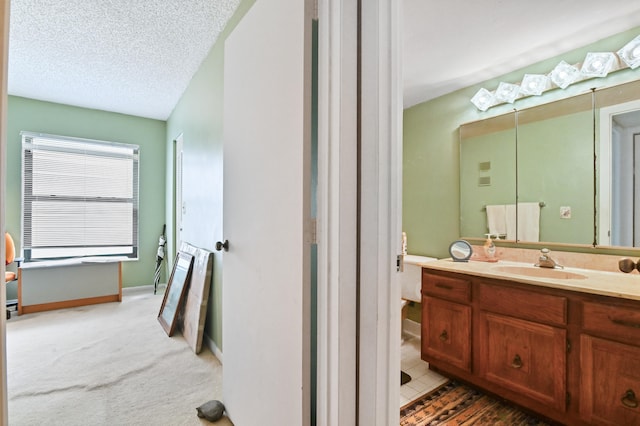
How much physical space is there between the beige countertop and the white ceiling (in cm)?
148

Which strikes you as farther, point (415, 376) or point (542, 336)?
point (415, 376)

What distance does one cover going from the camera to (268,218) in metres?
1.21

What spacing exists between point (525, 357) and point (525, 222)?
100 cm

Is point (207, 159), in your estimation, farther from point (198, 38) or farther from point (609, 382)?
point (609, 382)

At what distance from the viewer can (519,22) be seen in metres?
1.73

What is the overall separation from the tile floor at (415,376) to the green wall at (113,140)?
4.01 metres

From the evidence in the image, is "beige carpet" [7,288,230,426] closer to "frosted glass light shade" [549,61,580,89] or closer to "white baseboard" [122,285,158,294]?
"white baseboard" [122,285,158,294]

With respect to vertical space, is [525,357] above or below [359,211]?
below

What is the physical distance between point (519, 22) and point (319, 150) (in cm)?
166

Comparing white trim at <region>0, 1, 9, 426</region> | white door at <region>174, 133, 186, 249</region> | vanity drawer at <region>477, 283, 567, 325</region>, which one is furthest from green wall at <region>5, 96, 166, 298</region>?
vanity drawer at <region>477, 283, 567, 325</region>

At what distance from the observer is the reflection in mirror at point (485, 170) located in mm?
2299

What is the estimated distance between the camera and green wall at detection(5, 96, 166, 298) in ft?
11.9

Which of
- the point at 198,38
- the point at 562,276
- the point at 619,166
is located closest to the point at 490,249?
the point at 562,276

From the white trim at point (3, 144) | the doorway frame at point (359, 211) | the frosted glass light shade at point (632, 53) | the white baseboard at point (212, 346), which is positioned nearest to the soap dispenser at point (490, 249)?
the frosted glass light shade at point (632, 53)
